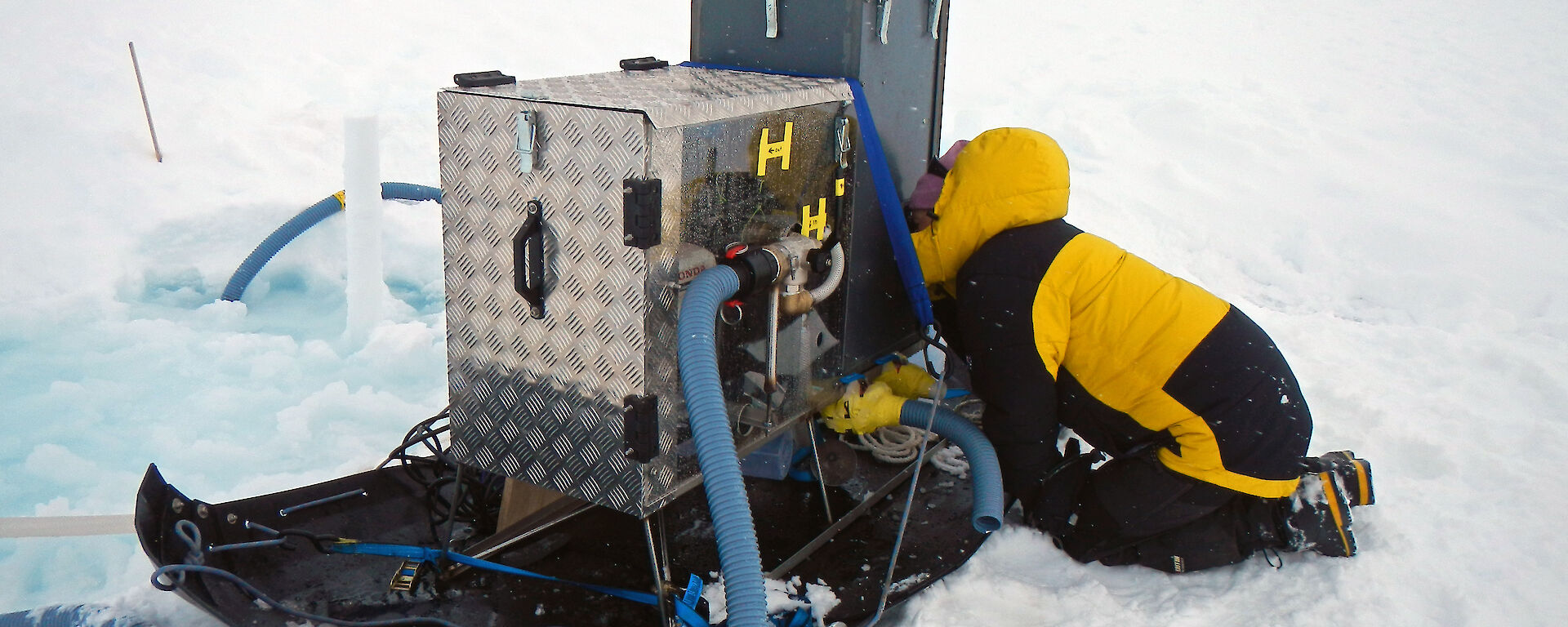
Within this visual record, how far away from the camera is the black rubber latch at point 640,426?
204 cm

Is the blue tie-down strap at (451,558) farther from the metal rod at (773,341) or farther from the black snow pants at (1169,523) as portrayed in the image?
the black snow pants at (1169,523)

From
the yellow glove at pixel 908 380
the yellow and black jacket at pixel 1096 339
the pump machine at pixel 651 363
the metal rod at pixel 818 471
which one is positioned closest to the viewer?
the pump machine at pixel 651 363

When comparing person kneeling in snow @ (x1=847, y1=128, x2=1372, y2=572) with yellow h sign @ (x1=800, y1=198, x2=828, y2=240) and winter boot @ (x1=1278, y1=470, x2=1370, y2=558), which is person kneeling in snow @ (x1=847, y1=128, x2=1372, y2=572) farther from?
yellow h sign @ (x1=800, y1=198, x2=828, y2=240)

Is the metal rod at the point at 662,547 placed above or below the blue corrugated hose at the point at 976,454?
below

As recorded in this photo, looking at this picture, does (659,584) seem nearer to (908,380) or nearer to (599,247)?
(599,247)

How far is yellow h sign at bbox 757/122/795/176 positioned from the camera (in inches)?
88.4

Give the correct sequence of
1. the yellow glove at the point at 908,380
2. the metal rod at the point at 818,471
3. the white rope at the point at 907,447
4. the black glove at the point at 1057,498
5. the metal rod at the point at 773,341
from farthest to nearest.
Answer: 1. the white rope at the point at 907,447
2. the yellow glove at the point at 908,380
3. the metal rod at the point at 818,471
4. the black glove at the point at 1057,498
5. the metal rod at the point at 773,341

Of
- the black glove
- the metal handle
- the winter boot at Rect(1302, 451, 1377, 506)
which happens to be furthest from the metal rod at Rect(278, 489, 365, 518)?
the winter boot at Rect(1302, 451, 1377, 506)

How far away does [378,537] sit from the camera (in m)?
2.59

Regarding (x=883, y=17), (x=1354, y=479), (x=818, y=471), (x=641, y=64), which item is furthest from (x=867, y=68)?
(x=1354, y=479)

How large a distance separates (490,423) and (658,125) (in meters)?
0.88

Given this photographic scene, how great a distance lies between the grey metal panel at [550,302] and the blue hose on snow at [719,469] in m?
0.12

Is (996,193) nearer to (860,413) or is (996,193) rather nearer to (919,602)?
(860,413)

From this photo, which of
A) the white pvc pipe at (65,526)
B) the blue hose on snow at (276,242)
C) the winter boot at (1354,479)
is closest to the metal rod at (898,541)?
the winter boot at (1354,479)
